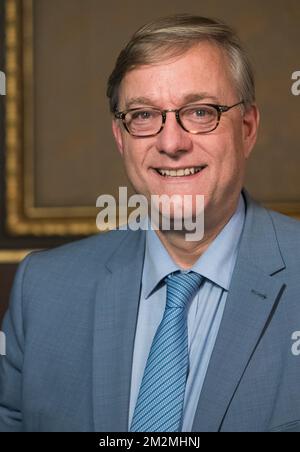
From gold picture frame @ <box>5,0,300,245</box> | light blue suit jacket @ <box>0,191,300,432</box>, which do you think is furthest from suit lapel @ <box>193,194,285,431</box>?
gold picture frame @ <box>5,0,300,245</box>

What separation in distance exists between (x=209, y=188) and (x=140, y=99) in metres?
0.17

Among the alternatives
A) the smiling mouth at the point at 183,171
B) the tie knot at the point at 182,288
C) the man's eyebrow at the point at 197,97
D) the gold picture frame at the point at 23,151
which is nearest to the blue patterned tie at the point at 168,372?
the tie knot at the point at 182,288

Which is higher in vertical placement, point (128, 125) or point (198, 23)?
point (198, 23)

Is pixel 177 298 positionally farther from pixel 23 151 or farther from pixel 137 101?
pixel 23 151

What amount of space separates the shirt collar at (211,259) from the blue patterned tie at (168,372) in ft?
0.11

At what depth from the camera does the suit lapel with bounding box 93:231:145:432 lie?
1129mm

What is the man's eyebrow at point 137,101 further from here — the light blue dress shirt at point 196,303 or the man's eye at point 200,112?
the light blue dress shirt at point 196,303

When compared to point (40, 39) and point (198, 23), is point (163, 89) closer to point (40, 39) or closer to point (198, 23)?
point (198, 23)

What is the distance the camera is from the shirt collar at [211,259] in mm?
1175

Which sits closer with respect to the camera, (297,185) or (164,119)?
(164,119)

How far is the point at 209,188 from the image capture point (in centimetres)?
118

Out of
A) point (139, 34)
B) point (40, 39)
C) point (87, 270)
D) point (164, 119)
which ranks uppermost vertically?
point (40, 39)

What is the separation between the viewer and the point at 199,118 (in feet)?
3.82
